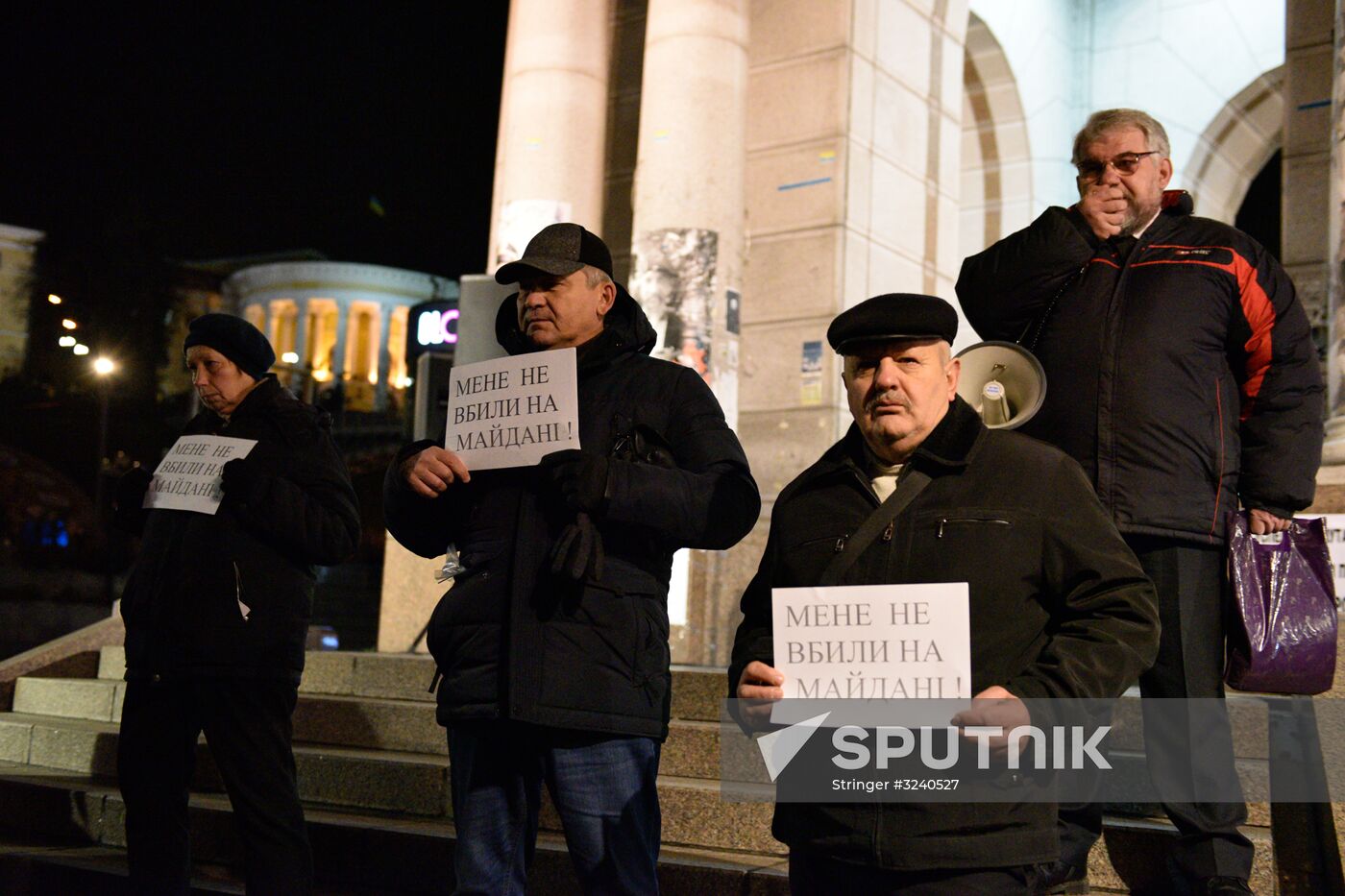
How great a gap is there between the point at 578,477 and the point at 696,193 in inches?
248

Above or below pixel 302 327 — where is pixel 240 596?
below

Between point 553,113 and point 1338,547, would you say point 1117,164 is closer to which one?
point 1338,547

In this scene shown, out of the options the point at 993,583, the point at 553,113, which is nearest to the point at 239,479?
the point at 993,583

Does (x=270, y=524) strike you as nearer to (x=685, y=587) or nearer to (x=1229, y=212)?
(x=685, y=587)

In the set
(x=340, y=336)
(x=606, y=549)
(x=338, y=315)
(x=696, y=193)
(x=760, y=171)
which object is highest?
(x=338, y=315)

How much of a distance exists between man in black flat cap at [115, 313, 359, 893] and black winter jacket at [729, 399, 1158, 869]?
2030 millimetres

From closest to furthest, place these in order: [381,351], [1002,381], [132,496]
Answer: [1002,381] < [132,496] < [381,351]

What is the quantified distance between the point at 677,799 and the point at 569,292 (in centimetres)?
249

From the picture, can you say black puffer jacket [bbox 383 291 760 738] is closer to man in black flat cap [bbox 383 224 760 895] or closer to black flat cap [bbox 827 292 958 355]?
man in black flat cap [bbox 383 224 760 895]

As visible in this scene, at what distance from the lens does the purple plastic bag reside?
11.8 ft

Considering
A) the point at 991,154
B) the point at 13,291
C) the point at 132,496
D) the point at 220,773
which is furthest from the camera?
the point at 13,291

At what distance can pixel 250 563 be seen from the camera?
4172 mm

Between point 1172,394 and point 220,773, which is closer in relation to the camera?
point 1172,394

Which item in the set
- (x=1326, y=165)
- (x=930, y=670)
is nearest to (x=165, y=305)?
(x=1326, y=165)
